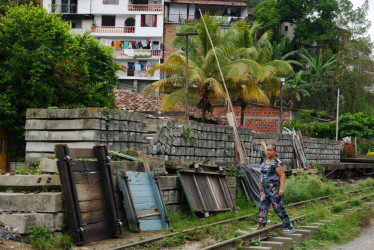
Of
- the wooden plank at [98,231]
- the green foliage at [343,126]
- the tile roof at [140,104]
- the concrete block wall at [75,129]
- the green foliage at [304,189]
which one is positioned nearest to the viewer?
the wooden plank at [98,231]

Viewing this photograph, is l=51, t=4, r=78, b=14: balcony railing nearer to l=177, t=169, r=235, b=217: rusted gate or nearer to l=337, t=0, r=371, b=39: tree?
l=337, t=0, r=371, b=39: tree

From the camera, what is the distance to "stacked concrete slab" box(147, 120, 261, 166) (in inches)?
590

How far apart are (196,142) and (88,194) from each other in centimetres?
837

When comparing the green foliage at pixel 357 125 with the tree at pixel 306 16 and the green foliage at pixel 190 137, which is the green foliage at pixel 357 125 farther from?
the green foliage at pixel 190 137

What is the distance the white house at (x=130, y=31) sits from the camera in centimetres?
5288

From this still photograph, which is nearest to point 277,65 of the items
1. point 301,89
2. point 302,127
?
point 302,127

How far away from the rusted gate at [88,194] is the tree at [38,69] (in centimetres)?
1092

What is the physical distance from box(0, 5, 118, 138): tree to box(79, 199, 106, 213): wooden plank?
442 inches

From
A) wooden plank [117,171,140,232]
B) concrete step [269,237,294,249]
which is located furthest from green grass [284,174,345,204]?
wooden plank [117,171,140,232]

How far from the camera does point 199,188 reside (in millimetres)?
12773

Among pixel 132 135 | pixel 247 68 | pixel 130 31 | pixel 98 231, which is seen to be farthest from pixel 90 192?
pixel 130 31

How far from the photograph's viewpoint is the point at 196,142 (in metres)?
17.1

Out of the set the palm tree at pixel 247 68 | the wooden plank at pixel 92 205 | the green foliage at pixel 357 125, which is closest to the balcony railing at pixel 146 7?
the palm tree at pixel 247 68

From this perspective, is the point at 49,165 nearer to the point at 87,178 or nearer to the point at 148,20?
the point at 87,178
